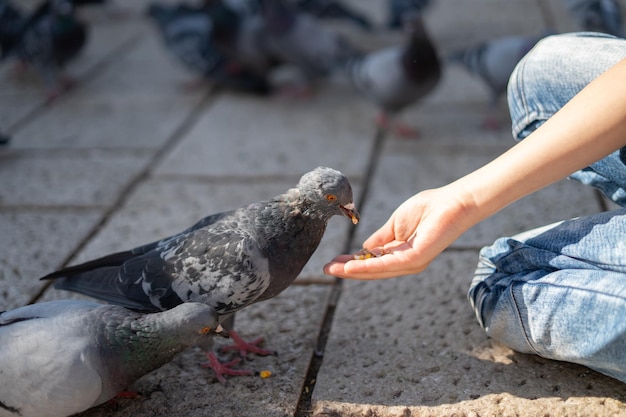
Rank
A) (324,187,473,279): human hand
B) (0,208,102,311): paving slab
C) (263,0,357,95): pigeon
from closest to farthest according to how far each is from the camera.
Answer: (324,187,473,279): human hand
(0,208,102,311): paving slab
(263,0,357,95): pigeon

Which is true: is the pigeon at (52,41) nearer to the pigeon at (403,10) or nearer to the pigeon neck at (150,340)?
the pigeon at (403,10)

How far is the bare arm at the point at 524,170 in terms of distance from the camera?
2.12 metres

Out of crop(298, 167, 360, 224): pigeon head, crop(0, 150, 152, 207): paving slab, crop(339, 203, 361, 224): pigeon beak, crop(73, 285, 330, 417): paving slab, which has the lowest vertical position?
crop(73, 285, 330, 417): paving slab

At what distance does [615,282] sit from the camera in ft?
7.18

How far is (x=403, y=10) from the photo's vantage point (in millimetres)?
5609

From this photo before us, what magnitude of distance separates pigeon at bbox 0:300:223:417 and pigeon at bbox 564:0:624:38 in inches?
173

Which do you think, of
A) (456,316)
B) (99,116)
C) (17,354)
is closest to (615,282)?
(456,316)

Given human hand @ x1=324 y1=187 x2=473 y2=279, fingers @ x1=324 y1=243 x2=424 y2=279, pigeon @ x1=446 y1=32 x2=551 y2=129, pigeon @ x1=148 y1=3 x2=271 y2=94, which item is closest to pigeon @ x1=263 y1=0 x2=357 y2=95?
pigeon @ x1=148 y1=3 x2=271 y2=94

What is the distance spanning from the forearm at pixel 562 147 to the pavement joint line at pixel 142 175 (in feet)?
6.82

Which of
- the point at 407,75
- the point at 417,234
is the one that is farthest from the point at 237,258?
the point at 407,75

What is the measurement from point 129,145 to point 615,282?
3.68 metres

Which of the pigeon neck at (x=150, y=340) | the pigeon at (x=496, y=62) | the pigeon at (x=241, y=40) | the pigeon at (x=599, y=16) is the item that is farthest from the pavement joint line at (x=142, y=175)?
the pigeon at (x=599, y=16)

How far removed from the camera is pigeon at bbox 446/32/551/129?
16.1ft

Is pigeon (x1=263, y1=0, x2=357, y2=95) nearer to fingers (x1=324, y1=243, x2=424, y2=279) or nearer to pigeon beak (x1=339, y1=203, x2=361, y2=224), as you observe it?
pigeon beak (x1=339, y1=203, x2=361, y2=224)
